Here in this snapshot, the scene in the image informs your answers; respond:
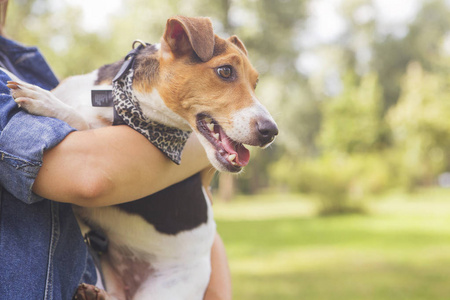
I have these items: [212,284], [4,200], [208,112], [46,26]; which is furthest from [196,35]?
[46,26]

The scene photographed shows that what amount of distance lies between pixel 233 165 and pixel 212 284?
0.63 metres

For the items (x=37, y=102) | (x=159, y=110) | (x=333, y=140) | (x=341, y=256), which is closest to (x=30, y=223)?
(x=37, y=102)

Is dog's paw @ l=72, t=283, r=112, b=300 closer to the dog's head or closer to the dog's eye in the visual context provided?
the dog's head

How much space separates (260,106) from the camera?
1548 mm

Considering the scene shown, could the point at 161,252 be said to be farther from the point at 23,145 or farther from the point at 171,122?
the point at 23,145

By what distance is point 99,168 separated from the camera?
3.90 ft

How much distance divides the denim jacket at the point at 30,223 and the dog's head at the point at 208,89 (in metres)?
0.44

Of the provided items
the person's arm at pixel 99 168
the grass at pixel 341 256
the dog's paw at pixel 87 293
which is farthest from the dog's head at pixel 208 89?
the grass at pixel 341 256

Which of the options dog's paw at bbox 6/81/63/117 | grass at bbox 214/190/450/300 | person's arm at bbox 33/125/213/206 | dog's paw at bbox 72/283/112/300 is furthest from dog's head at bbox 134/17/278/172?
grass at bbox 214/190/450/300

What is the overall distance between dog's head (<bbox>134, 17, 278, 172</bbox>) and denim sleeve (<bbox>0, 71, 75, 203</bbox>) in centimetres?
45

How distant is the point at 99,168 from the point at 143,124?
1.01ft

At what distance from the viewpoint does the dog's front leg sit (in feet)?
4.24

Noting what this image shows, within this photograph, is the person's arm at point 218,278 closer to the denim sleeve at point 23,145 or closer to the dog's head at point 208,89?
the dog's head at point 208,89

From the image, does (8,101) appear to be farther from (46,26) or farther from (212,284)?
(46,26)
